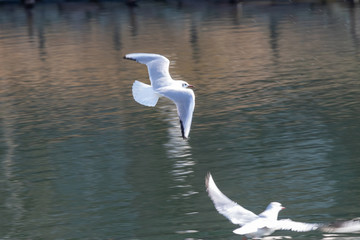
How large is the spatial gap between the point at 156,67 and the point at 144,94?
2.32 feet

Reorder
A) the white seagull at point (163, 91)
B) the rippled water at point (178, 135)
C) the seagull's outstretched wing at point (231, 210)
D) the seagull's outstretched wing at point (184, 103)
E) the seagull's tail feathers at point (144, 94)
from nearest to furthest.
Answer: the seagull's outstretched wing at point (231, 210) → the seagull's outstretched wing at point (184, 103) → the rippled water at point (178, 135) → the white seagull at point (163, 91) → the seagull's tail feathers at point (144, 94)

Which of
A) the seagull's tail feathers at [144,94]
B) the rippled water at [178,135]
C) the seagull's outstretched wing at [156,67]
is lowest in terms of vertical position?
the rippled water at [178,135]

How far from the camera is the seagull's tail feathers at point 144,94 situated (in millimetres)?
10344

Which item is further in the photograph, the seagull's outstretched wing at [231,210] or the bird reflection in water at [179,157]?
the bird reflection in water at [179,157]

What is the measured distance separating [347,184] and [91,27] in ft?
72.3

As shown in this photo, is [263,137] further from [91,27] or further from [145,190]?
[91,27]

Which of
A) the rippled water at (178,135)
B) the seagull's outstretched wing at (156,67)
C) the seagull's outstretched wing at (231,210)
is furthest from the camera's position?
the seagull's outstretched wing at (156,67)

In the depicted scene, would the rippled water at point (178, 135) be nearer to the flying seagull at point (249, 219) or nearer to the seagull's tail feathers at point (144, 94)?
the flying seagull at point (249, 219)

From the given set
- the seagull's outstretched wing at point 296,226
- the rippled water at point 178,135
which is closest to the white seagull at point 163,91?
the rippled water at point 178,135

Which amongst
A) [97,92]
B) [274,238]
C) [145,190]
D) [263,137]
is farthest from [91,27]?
[274,238]

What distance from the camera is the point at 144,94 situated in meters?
10.5

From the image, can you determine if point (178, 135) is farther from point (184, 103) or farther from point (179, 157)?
point (184, 103)

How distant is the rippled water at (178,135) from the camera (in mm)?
9484

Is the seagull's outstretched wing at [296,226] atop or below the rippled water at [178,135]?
atop
